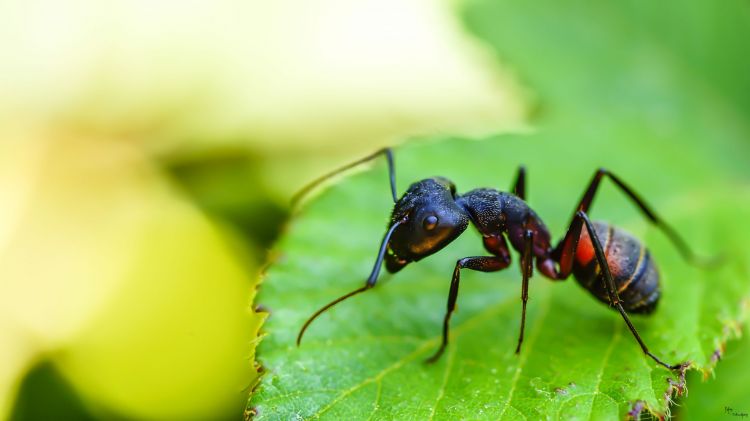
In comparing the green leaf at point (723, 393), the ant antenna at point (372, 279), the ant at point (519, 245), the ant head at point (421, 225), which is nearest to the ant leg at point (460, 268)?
the ant at point (519, 245)

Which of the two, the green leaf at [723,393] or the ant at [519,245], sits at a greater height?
the ant at [519,245]

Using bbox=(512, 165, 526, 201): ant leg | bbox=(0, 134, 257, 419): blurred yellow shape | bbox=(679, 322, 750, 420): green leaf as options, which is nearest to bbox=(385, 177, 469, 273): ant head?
bbox=(512, 165, 526, 201): ant leg

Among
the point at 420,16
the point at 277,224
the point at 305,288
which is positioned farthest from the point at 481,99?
the point at 305,288

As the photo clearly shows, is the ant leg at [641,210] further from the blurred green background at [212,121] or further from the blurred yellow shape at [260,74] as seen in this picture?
the blurred yellow shape at [260,74]

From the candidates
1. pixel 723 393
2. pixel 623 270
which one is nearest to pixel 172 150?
pixel 623 270

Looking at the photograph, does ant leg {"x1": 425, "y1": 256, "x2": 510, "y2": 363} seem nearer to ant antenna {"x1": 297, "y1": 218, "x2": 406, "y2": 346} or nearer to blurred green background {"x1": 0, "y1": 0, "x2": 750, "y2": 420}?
ant antenna {"x1": 297, "y1": 218, "x2": 406, "y2": 346}

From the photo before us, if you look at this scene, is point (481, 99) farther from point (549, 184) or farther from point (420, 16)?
point (549, 184)

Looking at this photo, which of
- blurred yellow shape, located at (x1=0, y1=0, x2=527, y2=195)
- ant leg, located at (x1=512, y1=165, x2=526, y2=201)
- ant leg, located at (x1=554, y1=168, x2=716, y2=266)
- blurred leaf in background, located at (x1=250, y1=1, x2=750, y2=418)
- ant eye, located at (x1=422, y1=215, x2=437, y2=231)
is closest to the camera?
blurred leaf in background, located at (x1=250, y1=1, x2=750, y2=418)

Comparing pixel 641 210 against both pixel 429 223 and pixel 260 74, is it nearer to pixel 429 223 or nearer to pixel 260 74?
pixel 429 223
